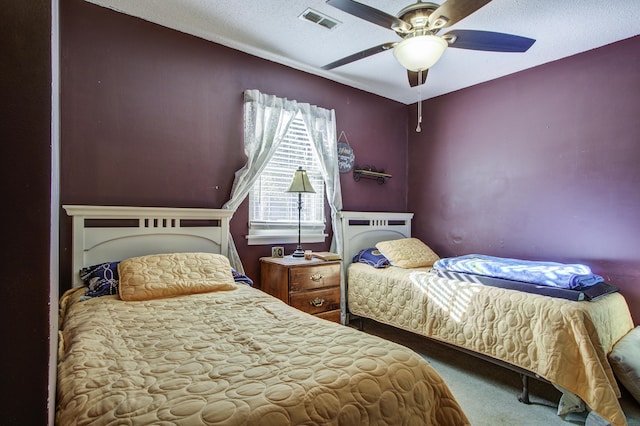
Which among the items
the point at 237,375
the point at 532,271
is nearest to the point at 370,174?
the point at 532,271

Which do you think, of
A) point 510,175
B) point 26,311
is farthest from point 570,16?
point 26,311

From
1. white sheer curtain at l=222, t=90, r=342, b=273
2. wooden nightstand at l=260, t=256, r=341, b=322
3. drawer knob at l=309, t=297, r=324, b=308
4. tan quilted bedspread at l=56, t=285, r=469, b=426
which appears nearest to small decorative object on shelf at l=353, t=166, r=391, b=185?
white sheer curtain at l=222, t=90, r=342, b=273

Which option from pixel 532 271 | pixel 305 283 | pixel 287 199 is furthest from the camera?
pixel 287 199

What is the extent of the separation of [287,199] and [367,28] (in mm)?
1593

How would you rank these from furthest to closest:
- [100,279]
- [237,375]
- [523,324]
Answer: [523,324] → [100,279] → [237,375]

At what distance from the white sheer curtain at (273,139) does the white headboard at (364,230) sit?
100mm

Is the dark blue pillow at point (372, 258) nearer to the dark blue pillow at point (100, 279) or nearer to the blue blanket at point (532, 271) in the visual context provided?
the blue blanket at point (532, 271)

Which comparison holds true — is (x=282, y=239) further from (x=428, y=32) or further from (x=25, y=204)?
(x=25, y=204)

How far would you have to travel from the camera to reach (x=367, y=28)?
2.60 m

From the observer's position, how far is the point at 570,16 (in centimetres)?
240

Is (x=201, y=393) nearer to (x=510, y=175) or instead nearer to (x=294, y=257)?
(x=294, y=257)

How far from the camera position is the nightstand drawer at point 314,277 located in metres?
2.73

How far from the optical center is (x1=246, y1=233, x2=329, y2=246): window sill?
3075 mm

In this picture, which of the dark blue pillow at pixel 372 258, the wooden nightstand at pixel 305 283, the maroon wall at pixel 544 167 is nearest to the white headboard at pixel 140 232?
the wooden nightstand at pixel 305 283
